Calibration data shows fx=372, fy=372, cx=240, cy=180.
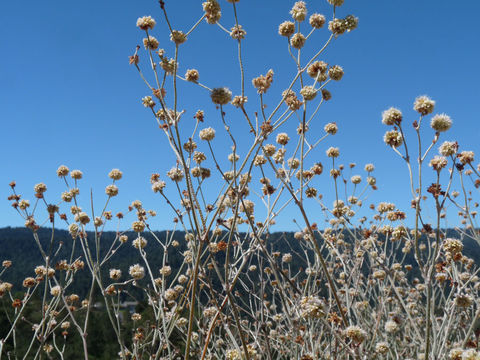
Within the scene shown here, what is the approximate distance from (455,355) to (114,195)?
11.0ft

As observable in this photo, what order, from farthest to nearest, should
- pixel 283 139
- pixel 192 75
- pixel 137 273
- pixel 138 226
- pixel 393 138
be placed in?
pixel 138 226
pixel 137 273
pixel 283 139
pixel 192 75
pixel 393 138

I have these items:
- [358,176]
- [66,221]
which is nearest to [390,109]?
[358,176]

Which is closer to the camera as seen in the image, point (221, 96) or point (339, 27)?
point (221, 96)

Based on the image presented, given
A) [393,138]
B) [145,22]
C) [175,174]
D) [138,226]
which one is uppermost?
[145,22]

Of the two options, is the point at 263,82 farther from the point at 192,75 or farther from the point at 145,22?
the point at 145,22

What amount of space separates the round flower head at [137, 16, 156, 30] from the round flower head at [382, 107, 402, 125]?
1.49 m

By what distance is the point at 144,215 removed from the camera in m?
3.83

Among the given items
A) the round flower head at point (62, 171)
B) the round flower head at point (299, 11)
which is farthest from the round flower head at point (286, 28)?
the round flower head at point (62, 171)

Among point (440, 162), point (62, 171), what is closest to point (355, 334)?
point (440, 162)

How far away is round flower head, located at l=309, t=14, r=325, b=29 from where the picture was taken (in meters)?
2.43

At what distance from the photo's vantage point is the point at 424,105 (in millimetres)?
2090

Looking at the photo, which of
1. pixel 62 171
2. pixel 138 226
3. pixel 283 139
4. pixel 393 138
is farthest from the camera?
pixel 62 171

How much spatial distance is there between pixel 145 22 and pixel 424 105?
66.4 inches

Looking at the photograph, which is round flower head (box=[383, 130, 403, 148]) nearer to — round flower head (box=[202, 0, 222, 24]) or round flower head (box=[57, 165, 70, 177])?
round flower head (box=[202, 0, 222, 24])
